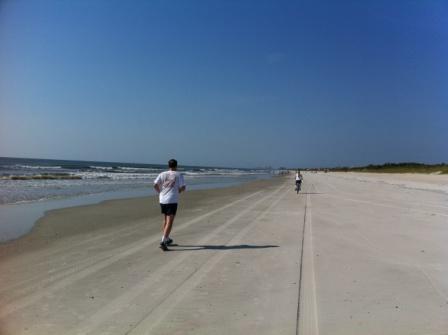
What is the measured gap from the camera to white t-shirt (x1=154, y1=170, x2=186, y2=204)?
29.0ft

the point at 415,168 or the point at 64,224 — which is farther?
the point at 415,168

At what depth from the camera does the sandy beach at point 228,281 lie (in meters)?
4.43

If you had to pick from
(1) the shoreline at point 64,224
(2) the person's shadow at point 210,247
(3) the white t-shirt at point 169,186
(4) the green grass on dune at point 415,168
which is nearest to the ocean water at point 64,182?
(1) the shoreline at point 64,224

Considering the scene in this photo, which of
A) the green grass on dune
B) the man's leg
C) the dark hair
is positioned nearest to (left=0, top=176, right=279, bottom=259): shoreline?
the man's leg

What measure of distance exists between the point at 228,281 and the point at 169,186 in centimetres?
331

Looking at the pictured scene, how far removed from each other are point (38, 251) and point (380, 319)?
21.0 feet

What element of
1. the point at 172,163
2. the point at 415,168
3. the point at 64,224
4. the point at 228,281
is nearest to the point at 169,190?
the point at 172,163

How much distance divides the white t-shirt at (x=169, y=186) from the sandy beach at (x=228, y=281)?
95 cm

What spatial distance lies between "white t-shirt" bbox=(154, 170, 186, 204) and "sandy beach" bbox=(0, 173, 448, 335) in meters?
0.95

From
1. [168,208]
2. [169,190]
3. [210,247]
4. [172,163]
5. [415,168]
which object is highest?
[415,168]

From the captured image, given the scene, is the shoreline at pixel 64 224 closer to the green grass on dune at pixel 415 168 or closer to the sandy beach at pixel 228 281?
the sandy beach at pixel 228 281

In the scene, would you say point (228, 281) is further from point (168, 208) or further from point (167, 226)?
point (168, 208)

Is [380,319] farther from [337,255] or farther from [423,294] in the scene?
[337,255]

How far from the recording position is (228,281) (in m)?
6.01
